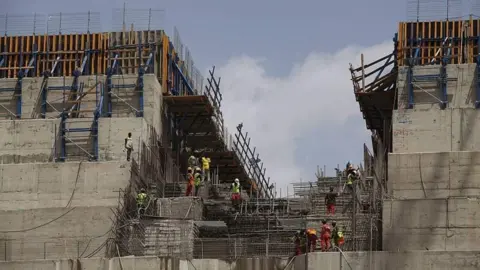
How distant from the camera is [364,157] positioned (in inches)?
2975

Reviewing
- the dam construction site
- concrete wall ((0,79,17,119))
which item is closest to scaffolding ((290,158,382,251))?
the dam construction site

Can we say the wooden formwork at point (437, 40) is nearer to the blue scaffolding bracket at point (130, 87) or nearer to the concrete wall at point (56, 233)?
the blue scaffolding bracket at point (130, 87)

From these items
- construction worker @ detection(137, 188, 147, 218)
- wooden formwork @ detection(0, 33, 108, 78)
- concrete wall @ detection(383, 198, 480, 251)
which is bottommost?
concrete wall @ detection(383, 198, 480, 251)

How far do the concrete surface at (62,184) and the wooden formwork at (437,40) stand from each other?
1449 centimetres

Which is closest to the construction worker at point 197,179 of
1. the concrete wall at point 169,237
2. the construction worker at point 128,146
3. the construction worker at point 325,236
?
the construction worker at point 128,146

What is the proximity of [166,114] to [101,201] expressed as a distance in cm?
1007

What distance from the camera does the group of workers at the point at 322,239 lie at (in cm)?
6022

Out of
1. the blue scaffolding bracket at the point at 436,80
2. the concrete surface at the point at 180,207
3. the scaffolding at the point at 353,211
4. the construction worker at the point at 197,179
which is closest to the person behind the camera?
the scaffolding at the point at 353,211

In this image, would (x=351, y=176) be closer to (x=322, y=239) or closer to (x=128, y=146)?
(x=322, y=239)

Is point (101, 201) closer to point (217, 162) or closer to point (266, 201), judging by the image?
point (266, 201)

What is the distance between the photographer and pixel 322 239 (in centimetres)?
6022

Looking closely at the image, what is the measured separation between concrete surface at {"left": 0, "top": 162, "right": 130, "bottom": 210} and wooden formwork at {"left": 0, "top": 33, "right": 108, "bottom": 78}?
8234 mm

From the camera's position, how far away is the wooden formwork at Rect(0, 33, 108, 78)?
73.4 m

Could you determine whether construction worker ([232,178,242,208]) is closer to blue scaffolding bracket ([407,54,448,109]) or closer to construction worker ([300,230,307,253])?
construction worker ([300,230,307,253])
